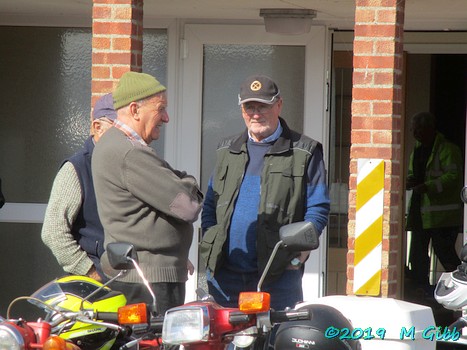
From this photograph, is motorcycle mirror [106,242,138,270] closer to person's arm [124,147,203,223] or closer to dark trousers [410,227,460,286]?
person's arm [124,147,203,223]

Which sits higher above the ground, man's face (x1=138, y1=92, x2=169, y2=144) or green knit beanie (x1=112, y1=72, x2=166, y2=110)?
green knit beanie (x1=112, y1=72, x2=166, y2=110)

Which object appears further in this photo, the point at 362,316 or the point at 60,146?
the point at 60,146

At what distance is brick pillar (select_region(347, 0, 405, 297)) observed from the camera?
20.4 ft

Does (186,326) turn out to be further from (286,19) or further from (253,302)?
(286,19)

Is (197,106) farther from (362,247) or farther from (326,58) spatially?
(362,247)

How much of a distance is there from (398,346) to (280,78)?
10.8 feet

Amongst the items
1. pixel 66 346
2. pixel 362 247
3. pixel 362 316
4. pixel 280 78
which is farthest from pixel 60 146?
pixel 66 346

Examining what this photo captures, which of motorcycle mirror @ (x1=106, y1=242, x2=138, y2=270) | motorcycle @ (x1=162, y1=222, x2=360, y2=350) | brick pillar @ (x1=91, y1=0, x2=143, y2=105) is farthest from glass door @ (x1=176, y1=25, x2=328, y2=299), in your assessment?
motorcycle mirror @ (x1=106, y1=242, x2=138, y2=270)

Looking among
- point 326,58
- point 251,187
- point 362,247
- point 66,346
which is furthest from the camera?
point 326,58

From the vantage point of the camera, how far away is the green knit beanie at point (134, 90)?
4383 millimetres

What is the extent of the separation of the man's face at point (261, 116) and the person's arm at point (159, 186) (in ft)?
3.03

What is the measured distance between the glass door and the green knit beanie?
357 centimetres

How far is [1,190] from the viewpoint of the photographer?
26.6 feet

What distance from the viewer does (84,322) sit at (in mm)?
3299
